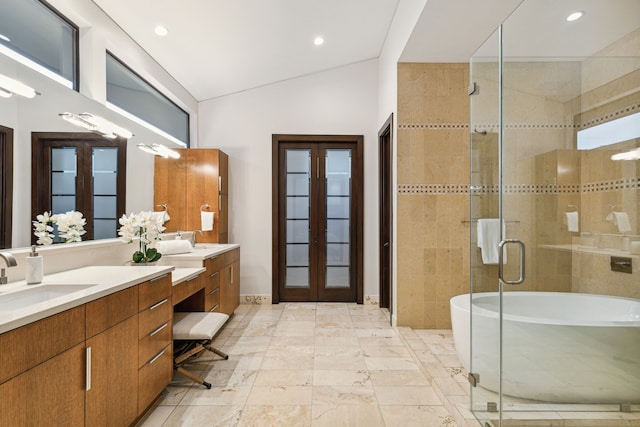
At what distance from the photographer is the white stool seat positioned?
7.83 feet

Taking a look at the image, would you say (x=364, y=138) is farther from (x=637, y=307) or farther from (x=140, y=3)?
(x=637, y=307)

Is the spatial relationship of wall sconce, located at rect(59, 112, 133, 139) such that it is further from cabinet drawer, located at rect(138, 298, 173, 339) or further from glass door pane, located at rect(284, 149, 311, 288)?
glass door pane, located at rect(284, 149, 311, 288)

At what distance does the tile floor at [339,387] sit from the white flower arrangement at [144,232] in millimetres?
950

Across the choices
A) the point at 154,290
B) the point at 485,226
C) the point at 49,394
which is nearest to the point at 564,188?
the point at 485,226

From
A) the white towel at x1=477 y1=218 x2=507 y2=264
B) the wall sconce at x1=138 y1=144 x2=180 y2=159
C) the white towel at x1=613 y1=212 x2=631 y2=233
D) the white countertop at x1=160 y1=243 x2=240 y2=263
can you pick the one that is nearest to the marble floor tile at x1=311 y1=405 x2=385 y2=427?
the white towel at x1=477 y1=218 x2=507 y2=264

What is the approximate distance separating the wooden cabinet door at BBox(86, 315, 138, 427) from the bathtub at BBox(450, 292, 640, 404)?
1947 millimetres

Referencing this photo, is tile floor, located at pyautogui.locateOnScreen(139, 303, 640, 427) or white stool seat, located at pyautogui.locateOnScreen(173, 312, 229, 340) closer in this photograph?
tile floor, located at pyautogui.locateOnScreen(139, 303, 640, 427)

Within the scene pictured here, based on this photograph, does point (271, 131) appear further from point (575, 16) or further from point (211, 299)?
point (575, 16)

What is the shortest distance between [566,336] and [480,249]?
0.65 m

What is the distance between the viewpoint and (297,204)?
15.0 feet

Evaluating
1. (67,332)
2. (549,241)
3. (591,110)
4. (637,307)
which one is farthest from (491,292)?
(67,332)

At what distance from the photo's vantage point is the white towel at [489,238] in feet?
6.50

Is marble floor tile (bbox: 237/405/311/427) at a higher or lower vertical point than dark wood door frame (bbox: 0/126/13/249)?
lower

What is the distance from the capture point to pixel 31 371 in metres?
1.17
